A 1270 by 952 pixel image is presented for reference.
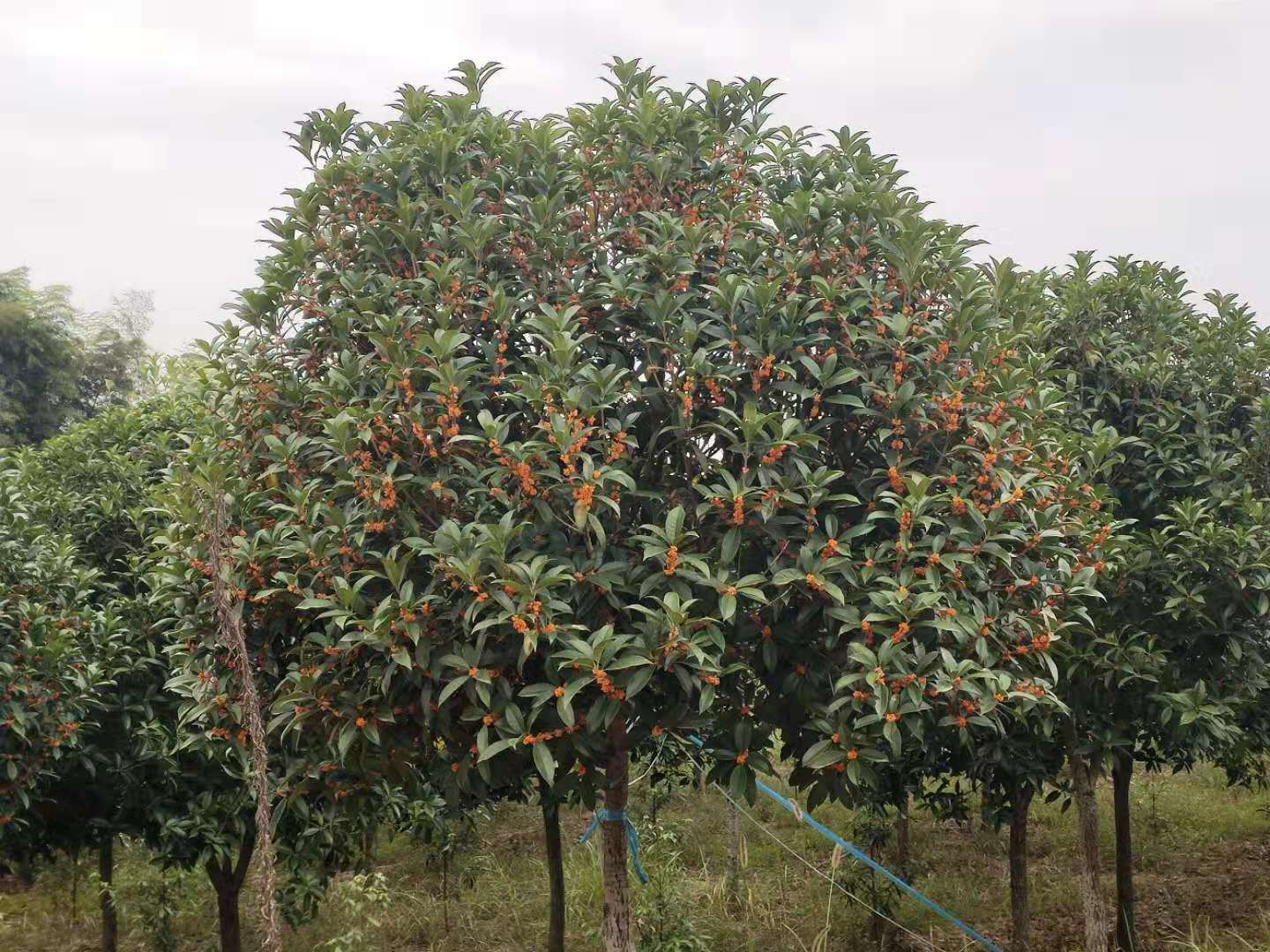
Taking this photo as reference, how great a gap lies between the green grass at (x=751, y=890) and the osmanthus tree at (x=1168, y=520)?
1.91 meters

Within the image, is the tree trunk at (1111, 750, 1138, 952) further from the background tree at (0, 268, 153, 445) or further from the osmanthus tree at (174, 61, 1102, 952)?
the background tree at (0, 268, 153, 445)

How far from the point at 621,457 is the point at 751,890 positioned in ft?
19.1

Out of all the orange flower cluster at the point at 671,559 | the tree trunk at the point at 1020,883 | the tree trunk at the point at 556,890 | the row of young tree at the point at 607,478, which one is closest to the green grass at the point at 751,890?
the tree trunk at the point at 556,890

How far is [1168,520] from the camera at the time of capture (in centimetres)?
685

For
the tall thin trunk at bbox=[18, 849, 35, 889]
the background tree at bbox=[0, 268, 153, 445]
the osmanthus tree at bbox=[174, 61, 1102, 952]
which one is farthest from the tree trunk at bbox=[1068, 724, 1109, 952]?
the background tree at bbox=[0, 268, 153, 445]

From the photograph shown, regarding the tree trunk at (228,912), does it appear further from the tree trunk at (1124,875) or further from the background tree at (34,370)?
the background tree at (34,370)

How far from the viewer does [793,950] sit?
818 cm

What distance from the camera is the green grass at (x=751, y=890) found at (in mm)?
8469

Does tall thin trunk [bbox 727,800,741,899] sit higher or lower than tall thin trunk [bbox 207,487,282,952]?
lower

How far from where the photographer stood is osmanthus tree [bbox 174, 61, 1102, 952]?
4.03 meters

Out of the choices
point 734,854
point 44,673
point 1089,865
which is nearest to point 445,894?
point 734,854

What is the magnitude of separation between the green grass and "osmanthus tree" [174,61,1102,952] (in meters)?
3.30

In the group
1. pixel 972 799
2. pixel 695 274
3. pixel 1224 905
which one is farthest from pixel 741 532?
pixel 972 799

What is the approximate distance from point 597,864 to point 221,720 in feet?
19.5
